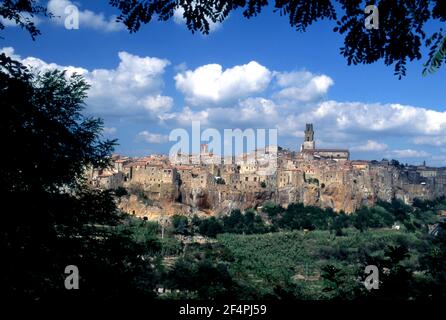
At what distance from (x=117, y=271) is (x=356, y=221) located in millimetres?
41865

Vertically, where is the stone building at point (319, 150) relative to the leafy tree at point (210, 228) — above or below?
above

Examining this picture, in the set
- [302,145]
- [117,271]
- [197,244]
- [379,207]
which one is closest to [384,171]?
[379,207]

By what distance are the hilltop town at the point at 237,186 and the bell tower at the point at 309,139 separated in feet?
70.4

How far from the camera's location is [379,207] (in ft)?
167

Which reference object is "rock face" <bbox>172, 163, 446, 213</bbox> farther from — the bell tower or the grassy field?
the bell tower

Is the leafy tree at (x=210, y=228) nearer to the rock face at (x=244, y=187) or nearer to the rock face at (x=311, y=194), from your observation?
the rock face at (x=244, y=187)

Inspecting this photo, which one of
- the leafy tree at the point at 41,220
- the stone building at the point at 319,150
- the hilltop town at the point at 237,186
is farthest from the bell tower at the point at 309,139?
the leafy tree at the point at 41,220

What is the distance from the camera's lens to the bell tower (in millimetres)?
81688

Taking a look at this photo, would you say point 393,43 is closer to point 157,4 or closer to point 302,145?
point 157,4

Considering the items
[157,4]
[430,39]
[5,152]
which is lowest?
[5,152]

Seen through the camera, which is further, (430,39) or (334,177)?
(334,177)

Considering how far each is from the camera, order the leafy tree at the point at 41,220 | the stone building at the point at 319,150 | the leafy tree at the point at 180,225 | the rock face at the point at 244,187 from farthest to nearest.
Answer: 1. the stone building at the point at 319,150
2. the rock face at the point at 244,187
3. the leafy tree at the point at 180,225
4. the leafy tree at the point at 41,220

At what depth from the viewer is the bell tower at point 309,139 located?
8169 centimetres

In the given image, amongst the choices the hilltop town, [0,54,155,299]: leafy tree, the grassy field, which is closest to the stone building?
the hilltop town
